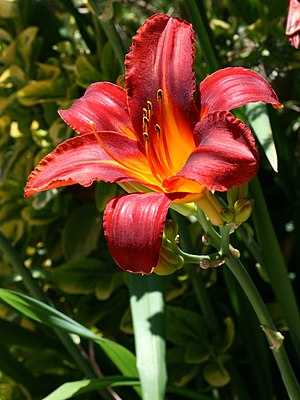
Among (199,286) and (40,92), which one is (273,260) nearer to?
(199,286)

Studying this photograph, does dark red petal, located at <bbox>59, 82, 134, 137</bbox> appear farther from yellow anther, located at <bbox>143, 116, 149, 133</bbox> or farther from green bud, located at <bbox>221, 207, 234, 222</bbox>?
green bud, located at <bbox>221, 207, 234, 222</bbox>

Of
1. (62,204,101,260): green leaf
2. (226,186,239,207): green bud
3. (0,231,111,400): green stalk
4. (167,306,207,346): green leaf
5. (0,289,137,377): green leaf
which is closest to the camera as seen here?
(226,186,239,207): green bud

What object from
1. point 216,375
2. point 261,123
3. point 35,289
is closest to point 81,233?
point 35,289

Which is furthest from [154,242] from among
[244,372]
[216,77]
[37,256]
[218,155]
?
[37,256]

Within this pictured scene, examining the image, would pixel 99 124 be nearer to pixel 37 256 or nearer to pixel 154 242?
pixel 154 242

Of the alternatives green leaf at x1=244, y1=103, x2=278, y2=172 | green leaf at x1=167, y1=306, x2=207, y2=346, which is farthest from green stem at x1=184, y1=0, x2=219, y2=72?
green leaf at x1=167, y1=306, x2=207, y2=346

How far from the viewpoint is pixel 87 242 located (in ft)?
3.98

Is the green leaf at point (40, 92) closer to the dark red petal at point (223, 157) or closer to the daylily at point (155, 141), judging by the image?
the daylily at point (155, 141)

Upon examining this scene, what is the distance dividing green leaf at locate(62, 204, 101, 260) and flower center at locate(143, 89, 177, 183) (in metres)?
0.53

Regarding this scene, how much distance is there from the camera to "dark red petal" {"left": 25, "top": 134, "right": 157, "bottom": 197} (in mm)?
617

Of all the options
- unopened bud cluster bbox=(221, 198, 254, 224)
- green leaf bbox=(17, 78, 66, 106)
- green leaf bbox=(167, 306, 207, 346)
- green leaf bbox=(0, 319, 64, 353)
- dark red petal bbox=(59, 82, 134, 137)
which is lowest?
green leaf bbox=(167, 306, 207, 346)

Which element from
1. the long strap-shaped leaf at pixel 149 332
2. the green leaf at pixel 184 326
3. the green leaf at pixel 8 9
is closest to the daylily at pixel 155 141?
the long strap-shaped leaf at pixel 149 332

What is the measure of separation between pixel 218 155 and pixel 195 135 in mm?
72

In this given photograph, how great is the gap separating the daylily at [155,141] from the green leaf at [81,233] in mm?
493
